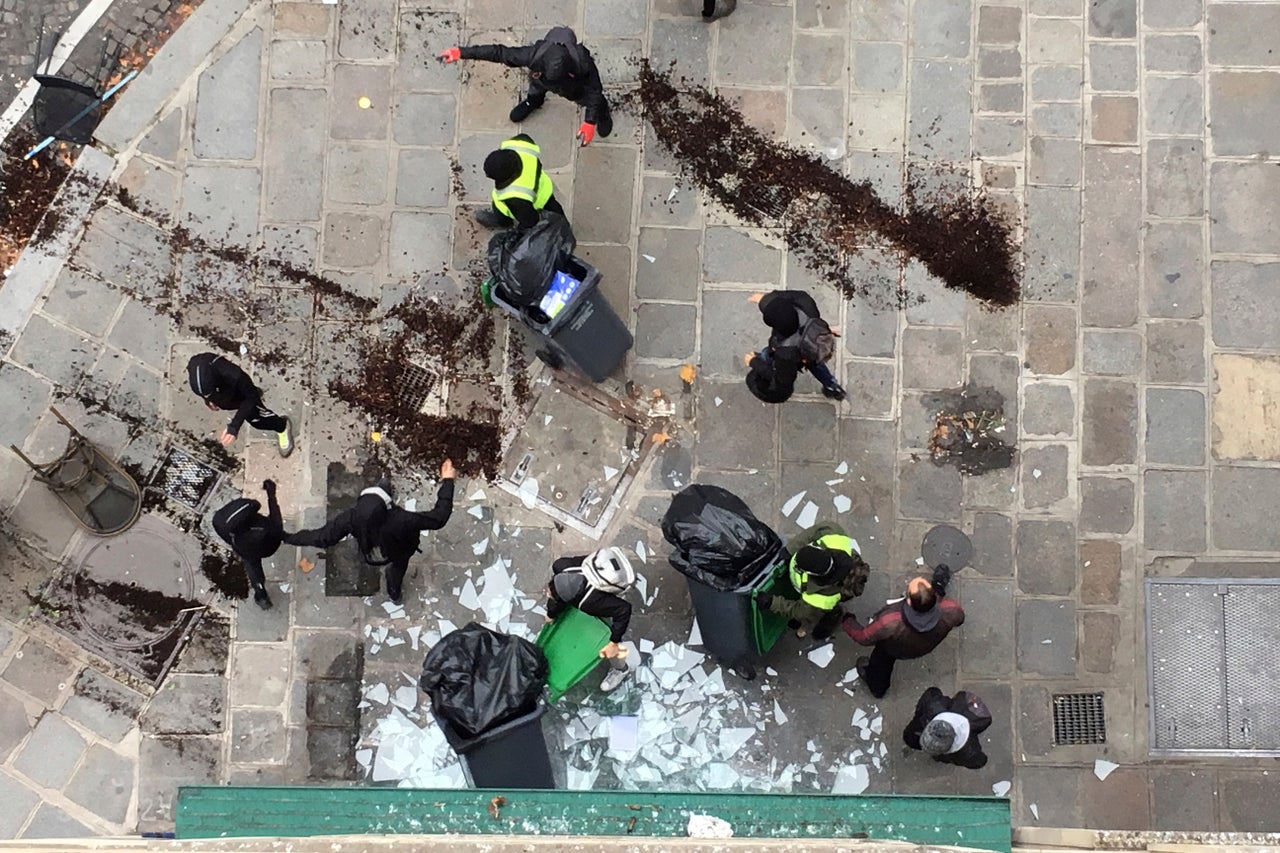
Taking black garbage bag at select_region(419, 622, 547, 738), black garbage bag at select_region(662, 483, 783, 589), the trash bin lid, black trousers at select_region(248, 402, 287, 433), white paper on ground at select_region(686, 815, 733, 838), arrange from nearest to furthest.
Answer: white paper on ground at select_region(686, 815, 733, 838) → black garbage bag at select_region(419, 622, 547, 738) → black garbage bag at select_region(662, 483, 783, 589) → black trousers at select_region(248, 402, 287, 433) → the trash bin lid

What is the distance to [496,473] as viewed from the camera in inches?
297

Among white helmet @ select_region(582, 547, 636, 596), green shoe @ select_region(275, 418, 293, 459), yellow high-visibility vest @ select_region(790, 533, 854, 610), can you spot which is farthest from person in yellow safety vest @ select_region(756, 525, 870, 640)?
green shoe @ select_region(275, 418, 293, 459)

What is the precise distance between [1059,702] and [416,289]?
5694 millimetres

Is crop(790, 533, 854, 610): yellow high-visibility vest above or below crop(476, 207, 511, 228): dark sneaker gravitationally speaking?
below

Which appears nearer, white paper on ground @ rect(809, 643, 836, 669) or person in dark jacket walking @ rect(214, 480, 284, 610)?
person in dark jacket walking @ rect(214, 480, 284, 610)

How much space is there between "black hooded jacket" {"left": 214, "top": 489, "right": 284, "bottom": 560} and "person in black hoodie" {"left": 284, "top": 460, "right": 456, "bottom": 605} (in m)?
0.13

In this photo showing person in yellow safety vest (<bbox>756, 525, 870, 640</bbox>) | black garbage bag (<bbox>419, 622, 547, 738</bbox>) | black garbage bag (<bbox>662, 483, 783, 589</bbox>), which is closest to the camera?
person in yellow safety vest (<bbox>756, 525, 870, 640</bbox>)

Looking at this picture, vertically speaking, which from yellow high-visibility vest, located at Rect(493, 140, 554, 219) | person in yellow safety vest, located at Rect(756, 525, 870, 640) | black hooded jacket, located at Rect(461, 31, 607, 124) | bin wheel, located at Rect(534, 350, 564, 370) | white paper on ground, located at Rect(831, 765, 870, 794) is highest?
black hooded jacket, located at Rect(461, 31, 607, 124)

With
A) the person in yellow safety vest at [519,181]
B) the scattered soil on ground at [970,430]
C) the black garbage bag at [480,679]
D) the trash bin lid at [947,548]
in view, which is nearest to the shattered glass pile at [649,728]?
the black garbage bag at [480,679]

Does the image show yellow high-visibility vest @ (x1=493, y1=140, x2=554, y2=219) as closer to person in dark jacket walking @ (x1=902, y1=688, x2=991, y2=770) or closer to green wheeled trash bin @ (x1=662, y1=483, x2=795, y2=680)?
green wheeled trash bin @ (x1=662, y1=483, x2=795, y2=680)

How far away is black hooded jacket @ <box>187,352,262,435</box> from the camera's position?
22.0ft

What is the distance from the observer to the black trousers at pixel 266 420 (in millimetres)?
7197

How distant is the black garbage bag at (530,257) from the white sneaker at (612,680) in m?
2.70

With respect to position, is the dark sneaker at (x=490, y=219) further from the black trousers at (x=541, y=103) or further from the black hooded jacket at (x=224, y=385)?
the black hooded jacket at (x=224, y=385)
